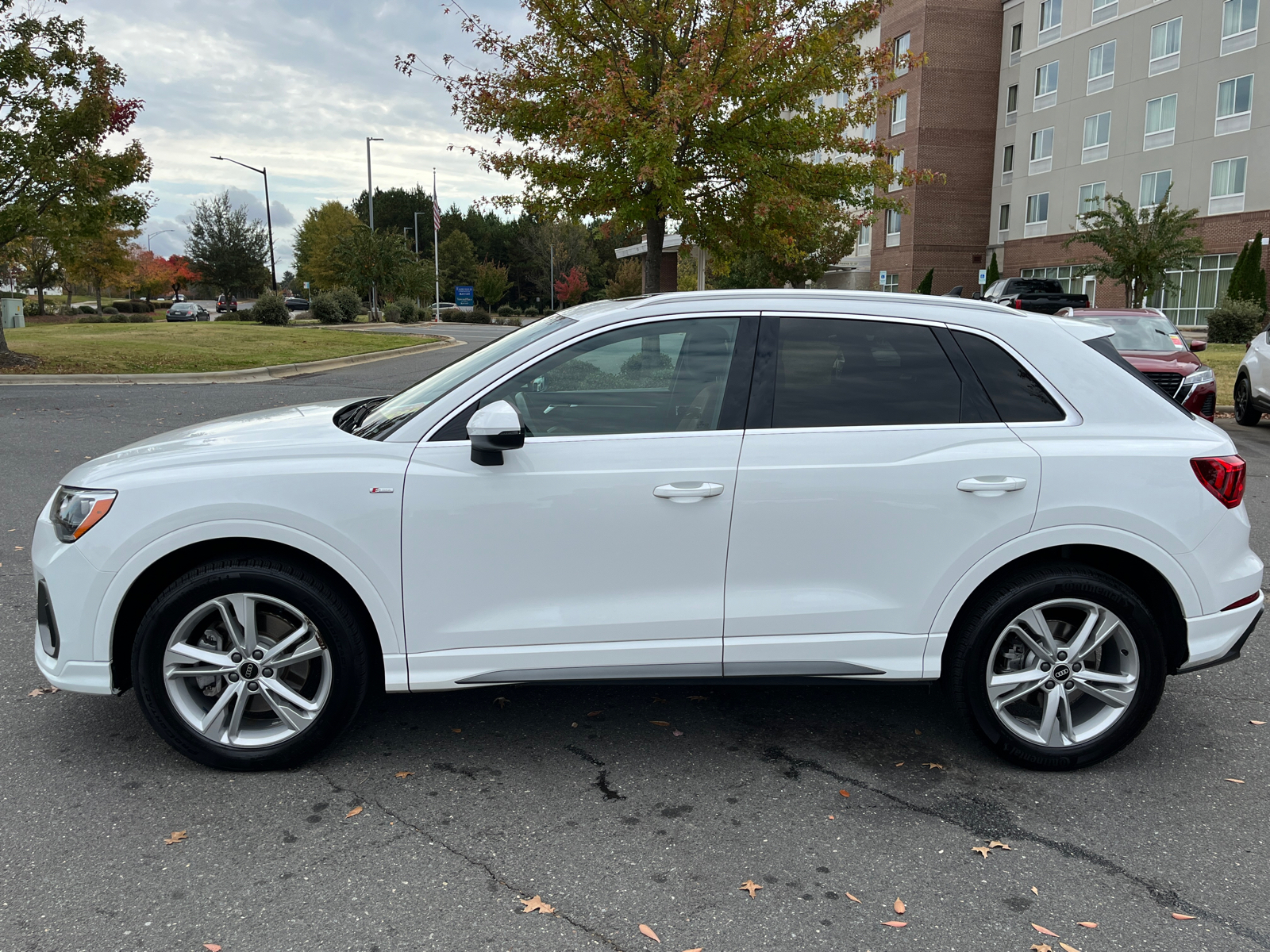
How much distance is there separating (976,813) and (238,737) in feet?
8.90

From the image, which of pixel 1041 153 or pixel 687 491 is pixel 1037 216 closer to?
pixel 1041 153

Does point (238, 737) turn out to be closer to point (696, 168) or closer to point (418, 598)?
point (418, 598)

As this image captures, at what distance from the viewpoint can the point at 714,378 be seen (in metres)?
3.78

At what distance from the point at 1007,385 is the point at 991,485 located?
0.43 m

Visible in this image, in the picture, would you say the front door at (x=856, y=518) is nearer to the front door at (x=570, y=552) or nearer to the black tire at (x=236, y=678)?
the front door at (x=570, y=552)

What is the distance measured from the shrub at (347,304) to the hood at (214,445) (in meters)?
41.2

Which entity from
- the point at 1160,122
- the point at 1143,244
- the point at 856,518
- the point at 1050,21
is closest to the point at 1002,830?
the point at 856,518

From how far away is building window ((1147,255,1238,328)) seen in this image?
39.4 m

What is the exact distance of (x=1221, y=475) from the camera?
3.70 metres

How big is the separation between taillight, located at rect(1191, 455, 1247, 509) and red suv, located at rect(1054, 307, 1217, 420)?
9.49 metres

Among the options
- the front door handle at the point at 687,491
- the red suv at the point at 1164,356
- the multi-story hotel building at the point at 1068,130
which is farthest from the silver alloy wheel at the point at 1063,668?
the multi-story hotel building at the point at 1068,130

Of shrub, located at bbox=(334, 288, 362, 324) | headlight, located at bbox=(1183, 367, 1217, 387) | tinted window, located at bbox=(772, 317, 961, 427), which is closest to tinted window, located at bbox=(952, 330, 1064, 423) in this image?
tinted window, located at bbox=(772, 317, 961, 427)

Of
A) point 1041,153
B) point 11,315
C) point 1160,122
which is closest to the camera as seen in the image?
point 11,315

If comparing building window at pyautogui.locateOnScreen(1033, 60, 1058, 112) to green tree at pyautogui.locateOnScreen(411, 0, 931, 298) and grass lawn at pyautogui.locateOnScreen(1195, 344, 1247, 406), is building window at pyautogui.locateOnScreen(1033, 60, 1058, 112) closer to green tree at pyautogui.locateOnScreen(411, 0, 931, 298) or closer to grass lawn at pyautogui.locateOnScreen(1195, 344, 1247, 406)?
grass lawn at pyautogui.locateOnScreen(1195, 344, 1247, 406)
